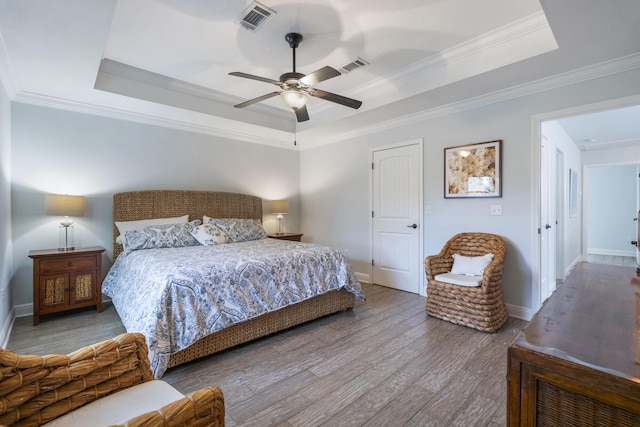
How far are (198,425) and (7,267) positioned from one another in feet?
11.5

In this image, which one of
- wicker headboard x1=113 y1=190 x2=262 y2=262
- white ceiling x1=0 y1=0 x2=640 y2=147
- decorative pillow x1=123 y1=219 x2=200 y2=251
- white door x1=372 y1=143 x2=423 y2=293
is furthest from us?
white door x1=372 y1=143 x2=423 y2=293

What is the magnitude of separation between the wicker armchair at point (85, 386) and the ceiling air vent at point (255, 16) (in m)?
2.32

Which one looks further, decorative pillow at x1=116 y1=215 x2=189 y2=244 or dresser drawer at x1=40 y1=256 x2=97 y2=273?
decorative pillow at x1=116 y1=215 x2=189 y2=244

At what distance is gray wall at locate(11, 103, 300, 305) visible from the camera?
331 centimetres

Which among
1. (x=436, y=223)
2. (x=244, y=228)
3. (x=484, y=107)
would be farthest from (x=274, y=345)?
(x=484, y=107)

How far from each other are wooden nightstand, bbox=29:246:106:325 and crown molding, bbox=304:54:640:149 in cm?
394

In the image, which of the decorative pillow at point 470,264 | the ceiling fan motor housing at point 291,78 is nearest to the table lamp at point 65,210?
the ceiling fan motor housing at point 291,78

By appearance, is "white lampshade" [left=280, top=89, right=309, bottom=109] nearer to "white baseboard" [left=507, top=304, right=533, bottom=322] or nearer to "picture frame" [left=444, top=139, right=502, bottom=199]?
"picture frame" [left=444, top=139, right=502, bottom=199]

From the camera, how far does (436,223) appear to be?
3863 mm

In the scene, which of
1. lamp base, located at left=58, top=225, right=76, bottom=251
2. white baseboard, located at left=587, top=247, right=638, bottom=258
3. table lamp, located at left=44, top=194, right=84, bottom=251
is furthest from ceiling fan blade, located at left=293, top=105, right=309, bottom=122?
white baseboard, located at left=587, top=247, right=638, bottom=258

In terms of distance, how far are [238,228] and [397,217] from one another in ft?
7.46

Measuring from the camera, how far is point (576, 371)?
2.34 feet

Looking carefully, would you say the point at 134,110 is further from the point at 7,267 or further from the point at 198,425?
the point at 198,425

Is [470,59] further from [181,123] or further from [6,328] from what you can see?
[6,328]
